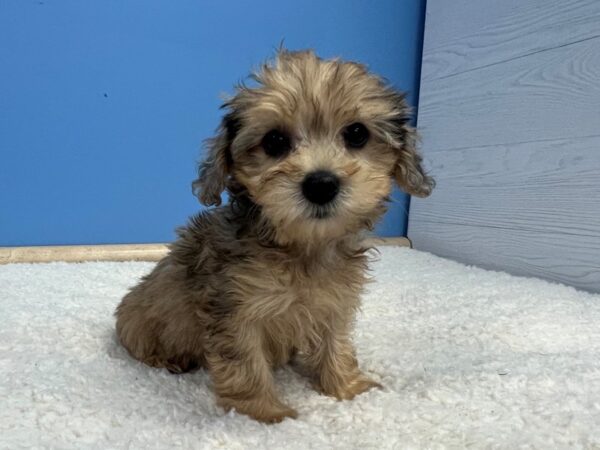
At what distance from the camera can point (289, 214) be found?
1.55 metres

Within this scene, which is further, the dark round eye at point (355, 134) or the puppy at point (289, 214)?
the dark round eye at point (355, 134)

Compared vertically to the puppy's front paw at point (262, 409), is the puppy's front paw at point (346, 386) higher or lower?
lower

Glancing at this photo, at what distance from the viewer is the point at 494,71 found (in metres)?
3.61

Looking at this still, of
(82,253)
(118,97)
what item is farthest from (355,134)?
(82,253)

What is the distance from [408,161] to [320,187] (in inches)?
19.1

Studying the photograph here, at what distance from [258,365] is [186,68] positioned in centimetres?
266

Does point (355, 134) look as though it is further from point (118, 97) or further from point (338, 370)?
point (118, 97)

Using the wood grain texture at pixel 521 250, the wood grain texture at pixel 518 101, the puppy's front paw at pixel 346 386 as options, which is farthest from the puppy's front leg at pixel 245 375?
the wood grain texture at pixel 518 101

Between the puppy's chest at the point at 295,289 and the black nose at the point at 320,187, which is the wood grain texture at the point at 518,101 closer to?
the puppy's chest at the point at 295,289

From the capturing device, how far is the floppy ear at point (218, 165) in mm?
1788

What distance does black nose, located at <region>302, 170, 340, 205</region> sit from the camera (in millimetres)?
1523

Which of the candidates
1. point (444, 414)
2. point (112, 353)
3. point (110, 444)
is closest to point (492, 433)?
point (444, 414)

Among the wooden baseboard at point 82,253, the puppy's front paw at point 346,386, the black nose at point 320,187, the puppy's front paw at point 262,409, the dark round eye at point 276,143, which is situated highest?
the dark round eye at point 276,143

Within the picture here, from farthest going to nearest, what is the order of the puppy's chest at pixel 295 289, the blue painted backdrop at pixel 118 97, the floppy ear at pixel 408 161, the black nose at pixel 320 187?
the blue painted backdrop at pixel 118 97 < the floppy ear at pixel 408 161 < the puppy's chest at pixel 295 289 < the black nose at pixel 320 187
